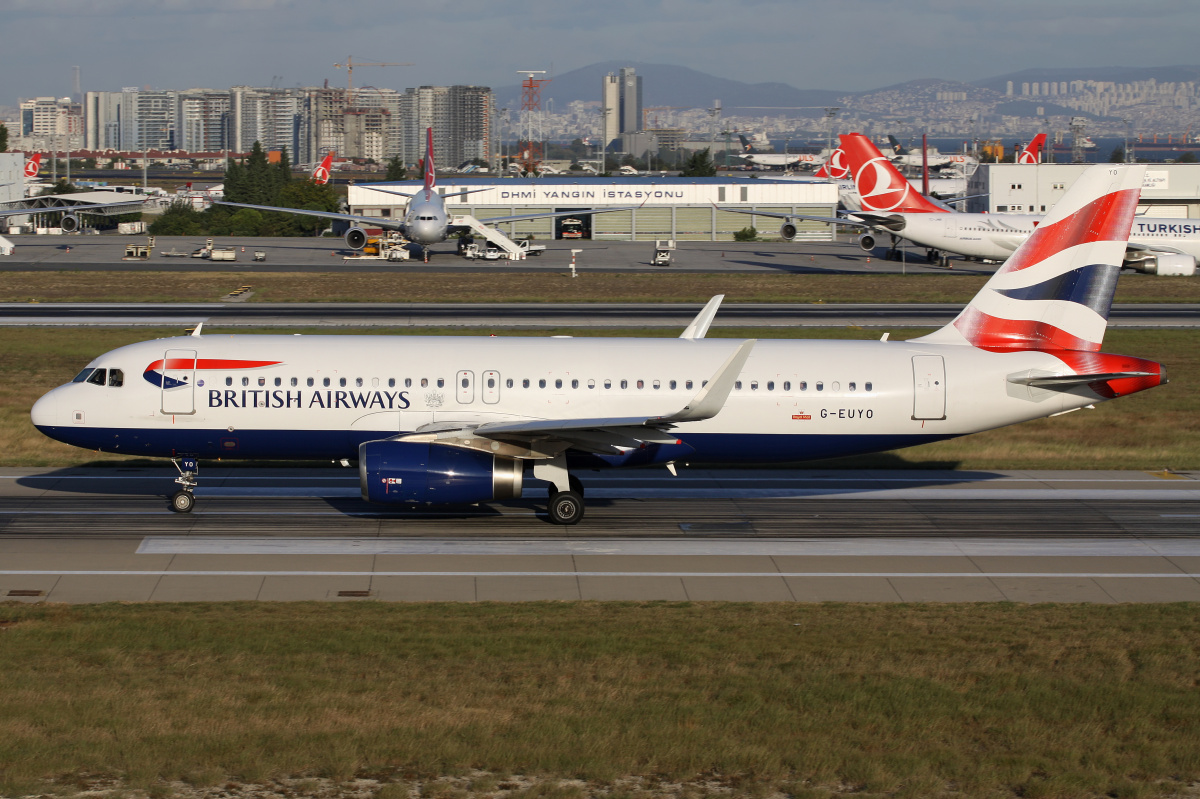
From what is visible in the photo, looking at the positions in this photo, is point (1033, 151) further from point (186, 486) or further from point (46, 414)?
point (46, 414)

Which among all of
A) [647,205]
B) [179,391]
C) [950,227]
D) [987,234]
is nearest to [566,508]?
[179,391]

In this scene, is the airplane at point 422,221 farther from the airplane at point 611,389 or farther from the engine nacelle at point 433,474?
the engine nacelle at point 433,474

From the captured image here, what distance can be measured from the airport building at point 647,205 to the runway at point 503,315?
57.2m

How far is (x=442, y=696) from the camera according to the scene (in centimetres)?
1541

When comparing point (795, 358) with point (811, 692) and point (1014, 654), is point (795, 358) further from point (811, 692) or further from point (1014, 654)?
point (811, 692)

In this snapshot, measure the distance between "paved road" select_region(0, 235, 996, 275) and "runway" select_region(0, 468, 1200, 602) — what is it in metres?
54.7

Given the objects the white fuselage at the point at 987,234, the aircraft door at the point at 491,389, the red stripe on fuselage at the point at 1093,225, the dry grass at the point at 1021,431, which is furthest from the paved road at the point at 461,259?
the red stripe on fuselage at the point at 1093,225

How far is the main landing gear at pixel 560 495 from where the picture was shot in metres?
26.6

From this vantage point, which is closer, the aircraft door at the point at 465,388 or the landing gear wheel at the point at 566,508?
the landing gear wheel at the point at 566,508

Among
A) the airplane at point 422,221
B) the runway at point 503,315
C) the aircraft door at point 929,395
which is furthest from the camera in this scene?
the airplane at point 422,221

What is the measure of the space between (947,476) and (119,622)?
23.2 m

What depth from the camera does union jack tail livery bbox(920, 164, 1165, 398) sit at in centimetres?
2797

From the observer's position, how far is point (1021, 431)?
38.8 metres

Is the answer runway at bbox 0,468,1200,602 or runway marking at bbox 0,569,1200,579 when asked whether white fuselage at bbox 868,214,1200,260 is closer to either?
runway at bbox 0,468,1200,602
